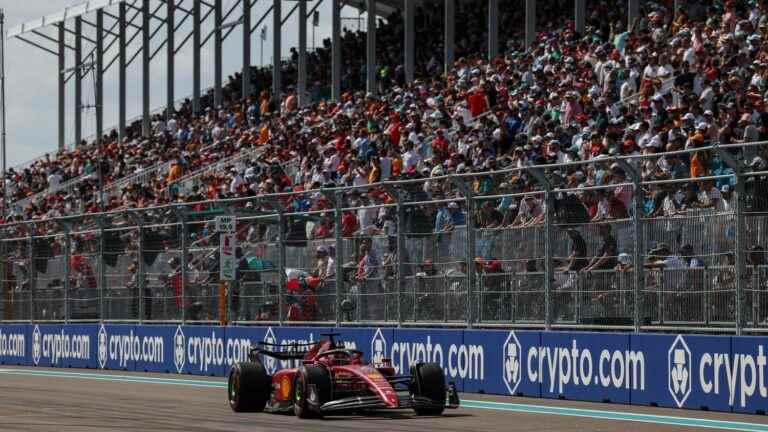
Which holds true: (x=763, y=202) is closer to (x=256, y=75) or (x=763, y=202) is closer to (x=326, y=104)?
(x=326, y=104)

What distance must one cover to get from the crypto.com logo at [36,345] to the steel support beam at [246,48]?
1786 cm

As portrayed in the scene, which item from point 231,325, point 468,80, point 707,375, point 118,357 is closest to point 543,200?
point 707,375

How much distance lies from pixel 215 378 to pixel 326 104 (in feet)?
52.3

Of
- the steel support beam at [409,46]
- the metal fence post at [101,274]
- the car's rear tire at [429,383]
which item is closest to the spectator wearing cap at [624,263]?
the car's rear tire at [429,383]

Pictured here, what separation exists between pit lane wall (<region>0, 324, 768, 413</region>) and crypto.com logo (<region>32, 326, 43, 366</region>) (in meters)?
3.47

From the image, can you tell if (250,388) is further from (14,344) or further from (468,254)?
(14,344)

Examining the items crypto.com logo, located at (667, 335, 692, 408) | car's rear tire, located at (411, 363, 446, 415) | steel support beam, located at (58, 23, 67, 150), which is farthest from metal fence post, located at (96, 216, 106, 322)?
steel support beam, located at (58, 23, 67, 150)

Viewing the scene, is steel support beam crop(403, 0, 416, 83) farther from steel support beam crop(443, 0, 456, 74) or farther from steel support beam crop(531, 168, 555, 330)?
steel support beam crop(531, 168, 555, 330)

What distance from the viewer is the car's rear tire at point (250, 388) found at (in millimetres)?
15914

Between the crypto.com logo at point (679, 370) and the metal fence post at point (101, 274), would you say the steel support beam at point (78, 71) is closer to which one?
the metal fence post at point (101, 274)

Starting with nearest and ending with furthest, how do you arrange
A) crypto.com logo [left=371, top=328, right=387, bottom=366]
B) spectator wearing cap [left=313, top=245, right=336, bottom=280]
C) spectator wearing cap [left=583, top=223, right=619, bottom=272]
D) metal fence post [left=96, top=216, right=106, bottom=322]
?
spectator wearing cap [left=583, top=223, right=619, bottom=272] < crypto.com logo [left=371, top=328, right=387, bottom=366] < spectator wearing cap [left=313, top=245, right=336, bottom=280] < metal fence post [left=96, top=216, right=106, bottom=322]

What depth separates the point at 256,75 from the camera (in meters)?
49.5

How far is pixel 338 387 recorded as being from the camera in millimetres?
15031

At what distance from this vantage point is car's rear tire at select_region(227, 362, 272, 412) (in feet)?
52.2
